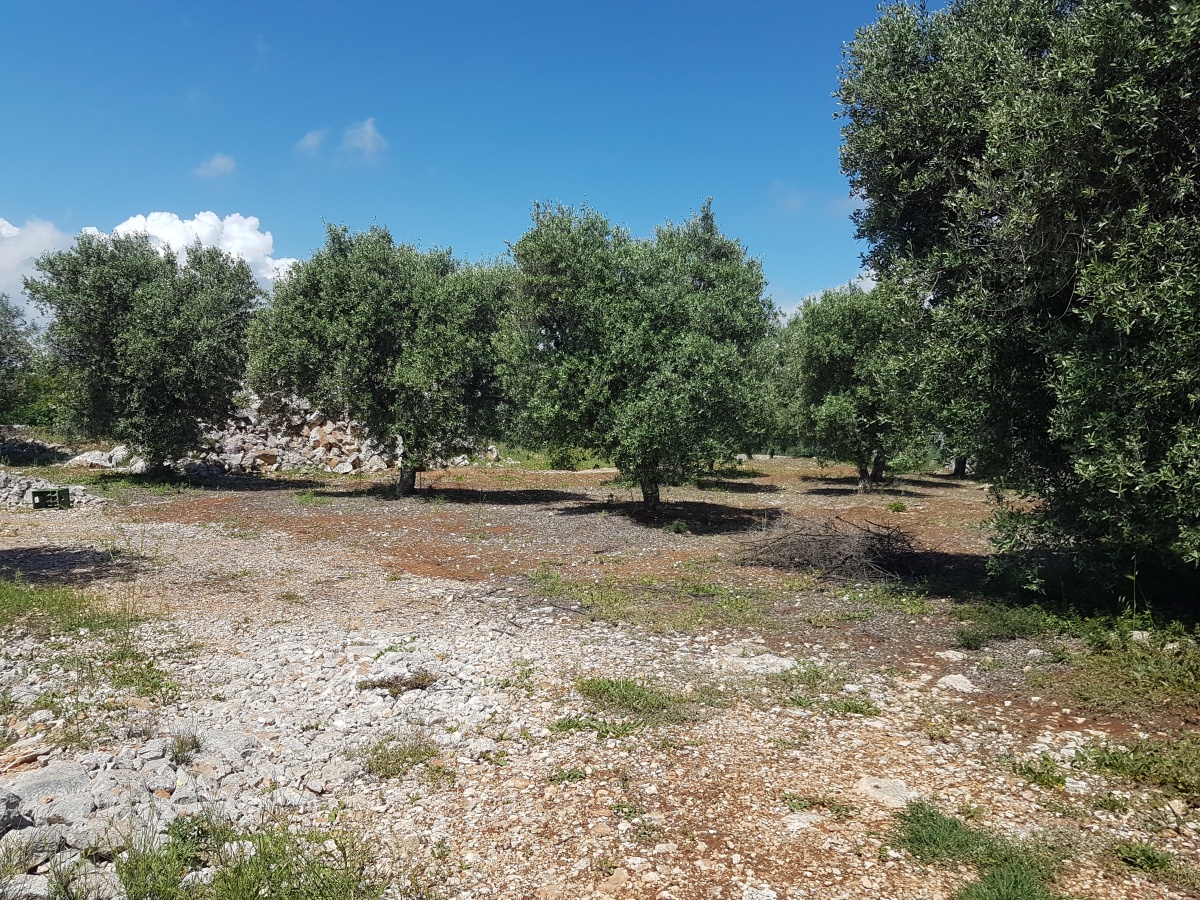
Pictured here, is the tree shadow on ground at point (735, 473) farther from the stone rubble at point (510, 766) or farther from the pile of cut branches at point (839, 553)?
the stone rubble at point (510, 766)

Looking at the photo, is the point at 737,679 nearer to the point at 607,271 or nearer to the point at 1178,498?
the point at 1178,498

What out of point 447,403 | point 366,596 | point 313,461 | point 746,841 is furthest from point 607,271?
point 313,461

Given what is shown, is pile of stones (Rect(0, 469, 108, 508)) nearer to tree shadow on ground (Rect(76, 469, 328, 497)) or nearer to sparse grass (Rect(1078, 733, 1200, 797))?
tree shadow on ground (Rect(76, 469, 328, 497))

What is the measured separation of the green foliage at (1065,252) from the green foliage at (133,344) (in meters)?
32.2

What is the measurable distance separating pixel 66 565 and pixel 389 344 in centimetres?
1676

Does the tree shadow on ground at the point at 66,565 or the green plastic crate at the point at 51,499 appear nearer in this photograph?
the tree shadow on ground at the point at 66,565

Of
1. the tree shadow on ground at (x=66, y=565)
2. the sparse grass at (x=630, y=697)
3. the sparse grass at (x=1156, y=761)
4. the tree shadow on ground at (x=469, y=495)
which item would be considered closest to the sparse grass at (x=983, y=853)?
the sparse grass at (x=1156, y=761)

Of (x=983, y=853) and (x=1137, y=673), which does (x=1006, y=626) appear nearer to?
(x=1137, y=673)

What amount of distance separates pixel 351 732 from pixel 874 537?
14.0 metres

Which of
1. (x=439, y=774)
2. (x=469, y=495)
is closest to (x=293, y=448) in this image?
(x=469, y=495)

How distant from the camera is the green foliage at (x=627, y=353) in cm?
2325

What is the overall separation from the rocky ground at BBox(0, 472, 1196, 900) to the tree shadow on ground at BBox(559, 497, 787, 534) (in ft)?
29.9

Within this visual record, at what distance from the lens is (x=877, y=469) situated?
3903 centimetres

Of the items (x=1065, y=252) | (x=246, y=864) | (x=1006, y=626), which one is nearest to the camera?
(x=246, y=864)
